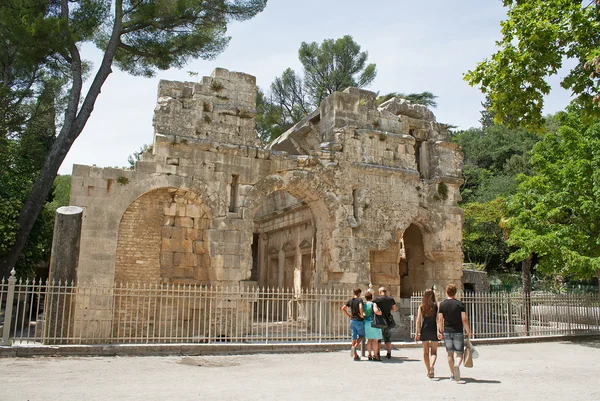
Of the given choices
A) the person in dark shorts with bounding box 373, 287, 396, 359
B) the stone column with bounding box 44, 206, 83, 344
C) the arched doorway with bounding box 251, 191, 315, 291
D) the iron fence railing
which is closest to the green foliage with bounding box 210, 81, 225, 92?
the stone column with bounding box 44, 206, 83, 344

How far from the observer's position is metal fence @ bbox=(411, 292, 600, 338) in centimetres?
1413

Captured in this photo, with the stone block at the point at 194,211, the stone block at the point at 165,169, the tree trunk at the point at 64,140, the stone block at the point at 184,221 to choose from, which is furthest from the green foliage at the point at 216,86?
the tree trunk at the point at 64,140

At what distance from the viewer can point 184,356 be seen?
414 inches

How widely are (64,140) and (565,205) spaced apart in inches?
567

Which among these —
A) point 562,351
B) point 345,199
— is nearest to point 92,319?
point 345,199

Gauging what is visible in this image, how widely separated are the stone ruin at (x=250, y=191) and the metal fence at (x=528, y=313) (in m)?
1.81

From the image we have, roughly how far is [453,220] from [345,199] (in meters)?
3.82

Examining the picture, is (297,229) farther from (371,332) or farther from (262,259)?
(371,332)

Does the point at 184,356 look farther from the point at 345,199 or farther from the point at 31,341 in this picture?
the point at 345,199

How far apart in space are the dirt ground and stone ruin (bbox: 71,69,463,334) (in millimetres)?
3359

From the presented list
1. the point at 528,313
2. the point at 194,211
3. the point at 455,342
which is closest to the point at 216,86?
the point at 194,211

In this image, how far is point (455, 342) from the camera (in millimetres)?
7840

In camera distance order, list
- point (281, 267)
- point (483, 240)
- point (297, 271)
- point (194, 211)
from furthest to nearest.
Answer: point (483, 240)
point (281, 267)
point (297, 271)
point (194, 211)

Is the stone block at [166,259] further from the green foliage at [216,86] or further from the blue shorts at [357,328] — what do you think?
the blue shorts at [357,328]
